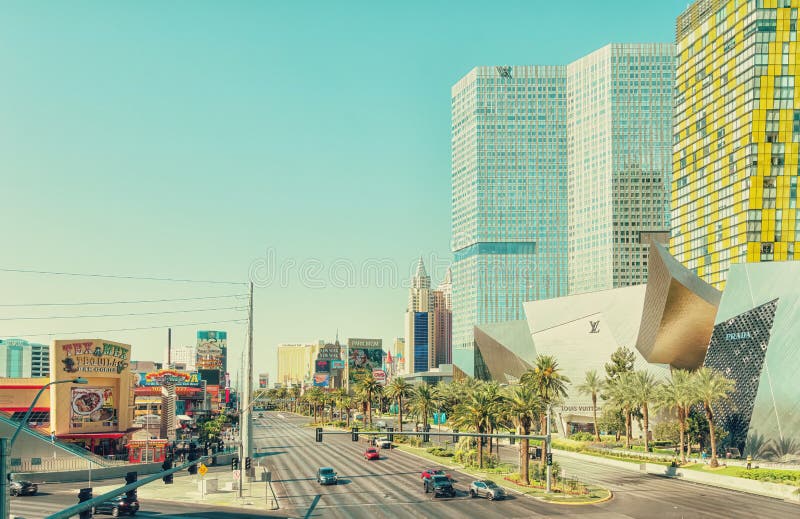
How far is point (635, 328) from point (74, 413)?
8208 centimetres

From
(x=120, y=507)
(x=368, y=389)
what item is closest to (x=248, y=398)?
(x=120, y=507)

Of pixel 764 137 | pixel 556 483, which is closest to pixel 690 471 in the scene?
pixel 556 483

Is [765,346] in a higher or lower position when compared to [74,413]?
higher

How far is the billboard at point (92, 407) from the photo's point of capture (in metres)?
A: 82.4

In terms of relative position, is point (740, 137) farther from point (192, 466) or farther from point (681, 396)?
point (192, 466)

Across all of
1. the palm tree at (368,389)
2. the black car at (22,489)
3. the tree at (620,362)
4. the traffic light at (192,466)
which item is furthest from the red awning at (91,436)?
the tree at (620,362)

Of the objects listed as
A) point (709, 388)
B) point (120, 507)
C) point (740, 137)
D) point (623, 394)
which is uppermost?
point (740, 137)

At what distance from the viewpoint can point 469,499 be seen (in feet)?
187

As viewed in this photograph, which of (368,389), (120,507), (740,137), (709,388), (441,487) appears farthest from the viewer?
(740,137)

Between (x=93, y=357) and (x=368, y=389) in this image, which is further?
→ (x=368, y=389)

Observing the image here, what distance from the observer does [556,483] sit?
64125mm

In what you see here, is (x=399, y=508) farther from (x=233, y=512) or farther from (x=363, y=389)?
(x=363, y=389)

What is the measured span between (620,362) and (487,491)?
5980 cm

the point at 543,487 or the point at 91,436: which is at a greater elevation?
the point at 91,436
